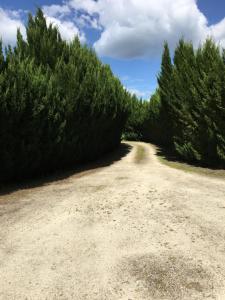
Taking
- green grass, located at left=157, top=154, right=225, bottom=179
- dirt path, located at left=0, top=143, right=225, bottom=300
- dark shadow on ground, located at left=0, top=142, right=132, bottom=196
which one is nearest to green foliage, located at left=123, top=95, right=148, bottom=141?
dark shadow on ground, located at left=0, top=142, right=132, bottom=196

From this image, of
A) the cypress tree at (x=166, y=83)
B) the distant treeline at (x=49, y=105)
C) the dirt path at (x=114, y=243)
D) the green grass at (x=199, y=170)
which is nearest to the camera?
the dirt path at (x=114, y=243)

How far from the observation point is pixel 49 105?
46.5ft

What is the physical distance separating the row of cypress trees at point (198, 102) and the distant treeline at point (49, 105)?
15.3ft

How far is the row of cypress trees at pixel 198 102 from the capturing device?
52.8 feet

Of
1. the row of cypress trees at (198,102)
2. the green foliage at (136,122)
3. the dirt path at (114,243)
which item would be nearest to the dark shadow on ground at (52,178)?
the dirt path at (114,243)

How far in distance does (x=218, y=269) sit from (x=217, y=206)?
399 centimetres

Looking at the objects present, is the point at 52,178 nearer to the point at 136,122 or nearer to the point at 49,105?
the point at 49,105

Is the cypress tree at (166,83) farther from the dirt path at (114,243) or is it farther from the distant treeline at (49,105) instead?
the dirt path at (114,243)

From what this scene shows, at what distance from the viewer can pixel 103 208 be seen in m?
9.52

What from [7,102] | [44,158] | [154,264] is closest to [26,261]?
[154,264]

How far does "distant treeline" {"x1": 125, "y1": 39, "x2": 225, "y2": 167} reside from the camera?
16094 millimetres

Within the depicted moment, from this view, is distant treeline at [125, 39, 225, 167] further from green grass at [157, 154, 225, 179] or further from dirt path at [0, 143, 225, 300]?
dirt path at [0, 143, 225, 300]

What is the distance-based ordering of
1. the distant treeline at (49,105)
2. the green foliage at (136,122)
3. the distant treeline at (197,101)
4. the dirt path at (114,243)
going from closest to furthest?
the dirt path at (114,243)
the distant treeline at (49,105)
the distant treeline at (197,101)
the green foliage at (136,122)

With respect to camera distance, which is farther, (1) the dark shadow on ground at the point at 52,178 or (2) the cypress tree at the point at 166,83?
(2) the cypress tree at the point at 166,83
